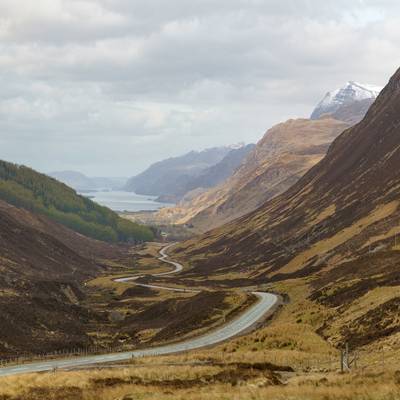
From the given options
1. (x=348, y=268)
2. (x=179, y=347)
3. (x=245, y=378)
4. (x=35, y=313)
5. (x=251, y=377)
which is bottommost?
(x=179, y=347)

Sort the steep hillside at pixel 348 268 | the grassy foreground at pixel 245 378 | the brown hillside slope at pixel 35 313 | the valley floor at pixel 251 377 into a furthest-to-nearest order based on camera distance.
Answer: the brown hillside slope at pixel 35 313
the steep hillside at pixel 348 268
the valley floor at pixel 251 377
the grassy foreground at pixel 245 378

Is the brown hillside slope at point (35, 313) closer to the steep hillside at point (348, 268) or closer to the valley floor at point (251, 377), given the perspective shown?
the valley floor at point (251, 377)

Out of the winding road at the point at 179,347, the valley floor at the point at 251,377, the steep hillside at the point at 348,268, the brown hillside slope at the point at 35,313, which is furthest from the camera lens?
the brown hillside slope at the point at 35,313

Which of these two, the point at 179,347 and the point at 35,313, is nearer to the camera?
the point at 179,347

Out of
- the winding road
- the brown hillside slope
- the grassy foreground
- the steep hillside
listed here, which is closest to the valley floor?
the grassy foreground

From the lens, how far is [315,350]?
180 ft

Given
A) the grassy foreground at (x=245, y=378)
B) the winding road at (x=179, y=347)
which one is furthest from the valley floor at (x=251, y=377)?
the winding road at (x=179, y=347)

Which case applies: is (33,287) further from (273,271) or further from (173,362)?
(173,362)

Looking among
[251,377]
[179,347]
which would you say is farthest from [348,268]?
[251,377]

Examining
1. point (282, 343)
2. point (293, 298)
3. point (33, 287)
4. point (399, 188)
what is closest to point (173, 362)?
point (282, 343)

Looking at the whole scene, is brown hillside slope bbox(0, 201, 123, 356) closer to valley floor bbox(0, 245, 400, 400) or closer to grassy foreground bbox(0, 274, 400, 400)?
valley floor bbox(0, 245, 400, 400)

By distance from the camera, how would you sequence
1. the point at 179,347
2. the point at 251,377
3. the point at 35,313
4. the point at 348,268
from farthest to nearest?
the point at 35,313 < the point at 348,268 < the point at 179,347 < the point at 251,377

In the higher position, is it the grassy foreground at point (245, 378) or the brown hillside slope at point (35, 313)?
the grassy foreground at point (245, 378)

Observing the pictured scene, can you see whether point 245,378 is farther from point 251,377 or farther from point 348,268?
point 348,268
